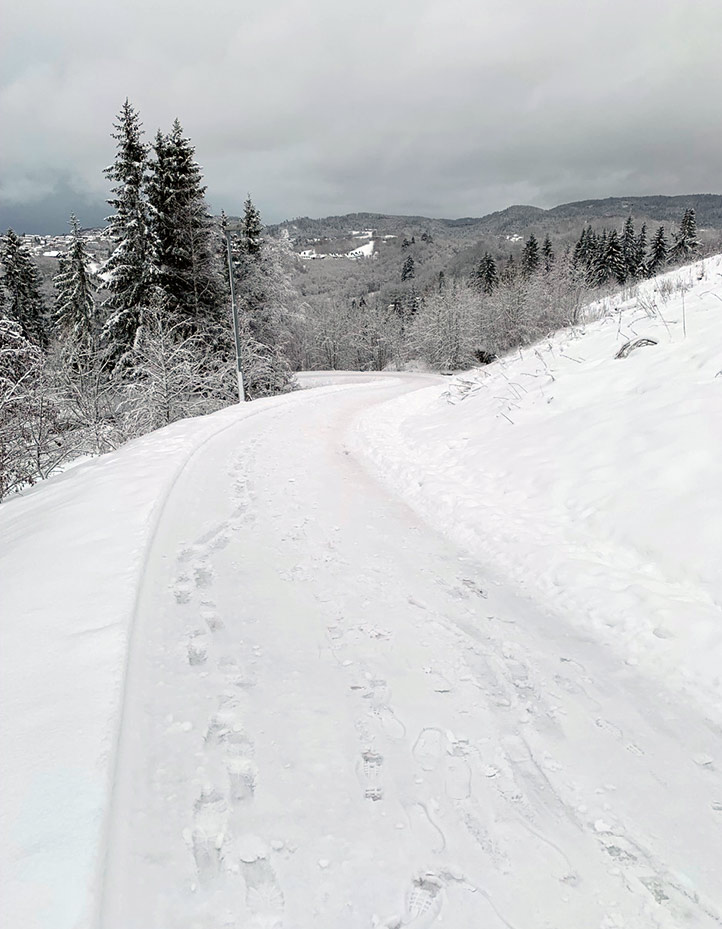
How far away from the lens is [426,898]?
6.07 ft

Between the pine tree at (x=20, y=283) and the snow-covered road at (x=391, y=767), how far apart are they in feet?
129

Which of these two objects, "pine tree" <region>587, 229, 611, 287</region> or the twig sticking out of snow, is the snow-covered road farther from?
"pine tree" <region>587, 229, 611, 287</region>

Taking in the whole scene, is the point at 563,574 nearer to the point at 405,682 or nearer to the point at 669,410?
the point at 405,682

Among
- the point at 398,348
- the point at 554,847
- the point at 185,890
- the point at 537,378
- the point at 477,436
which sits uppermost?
the point at 398,348

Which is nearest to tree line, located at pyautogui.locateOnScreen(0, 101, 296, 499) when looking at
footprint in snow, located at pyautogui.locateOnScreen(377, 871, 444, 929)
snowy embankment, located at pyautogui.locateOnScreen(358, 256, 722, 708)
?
snowy embankment, located at pyautogui.locateOnScreen(358, 256, 722, 708)

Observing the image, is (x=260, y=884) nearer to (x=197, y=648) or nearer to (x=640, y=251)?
(x=197, y=648)

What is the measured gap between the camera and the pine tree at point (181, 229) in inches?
893

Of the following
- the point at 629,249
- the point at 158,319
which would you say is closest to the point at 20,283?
the point at 158,319

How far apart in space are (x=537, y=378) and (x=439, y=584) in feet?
20.6

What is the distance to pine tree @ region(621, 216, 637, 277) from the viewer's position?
58.1 meters

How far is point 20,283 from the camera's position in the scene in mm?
38125

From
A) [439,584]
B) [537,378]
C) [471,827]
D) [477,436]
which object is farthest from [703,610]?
[537,378]

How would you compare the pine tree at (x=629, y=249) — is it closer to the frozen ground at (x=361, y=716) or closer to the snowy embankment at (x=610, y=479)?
the snowy embankment at (x=610, y=479)

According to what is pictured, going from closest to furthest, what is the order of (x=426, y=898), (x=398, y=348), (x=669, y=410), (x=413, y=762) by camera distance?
(x=426, y=898)
(x=413, y=762)
(x=669, y=410)
(x=398, y=348)
